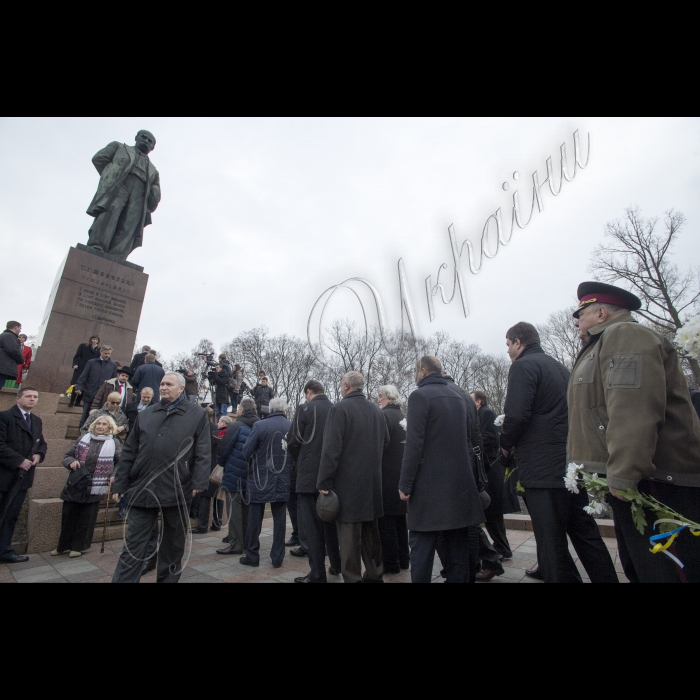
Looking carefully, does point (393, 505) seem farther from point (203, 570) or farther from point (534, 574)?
point (203, 570)

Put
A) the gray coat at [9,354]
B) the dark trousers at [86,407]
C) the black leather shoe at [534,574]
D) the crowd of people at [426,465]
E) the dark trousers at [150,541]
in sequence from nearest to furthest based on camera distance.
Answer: the crowd of people at [426,465]
the dark trousers at [150,541]
the black leather shoe at [534,574]
the dark trousers at [86,407]
the gray coat at [9,354]

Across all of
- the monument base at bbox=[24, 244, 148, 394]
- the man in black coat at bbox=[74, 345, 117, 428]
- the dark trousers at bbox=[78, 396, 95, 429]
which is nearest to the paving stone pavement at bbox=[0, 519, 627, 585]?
the dark trousers at bbox=[78, 396, 95, 429]

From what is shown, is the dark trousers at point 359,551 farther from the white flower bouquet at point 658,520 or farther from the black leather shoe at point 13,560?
the black leather shoe at point 13,560

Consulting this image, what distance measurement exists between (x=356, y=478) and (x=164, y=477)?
66.9 inches

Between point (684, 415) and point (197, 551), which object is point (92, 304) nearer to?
point (197, 551)

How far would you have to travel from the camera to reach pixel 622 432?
6.75 ft

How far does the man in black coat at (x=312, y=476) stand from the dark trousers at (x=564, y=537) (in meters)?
2.02

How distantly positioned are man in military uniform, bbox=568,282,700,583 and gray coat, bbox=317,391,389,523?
200 centimetres

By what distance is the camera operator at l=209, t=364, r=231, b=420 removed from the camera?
1352 cm

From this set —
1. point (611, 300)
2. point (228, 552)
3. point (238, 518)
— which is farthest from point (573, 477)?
point (228, 552)

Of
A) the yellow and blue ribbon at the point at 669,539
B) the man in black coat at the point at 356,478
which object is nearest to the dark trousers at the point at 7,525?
the man in black coat at the point at 356,478

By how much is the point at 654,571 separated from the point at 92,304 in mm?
11980

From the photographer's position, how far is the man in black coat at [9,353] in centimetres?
802

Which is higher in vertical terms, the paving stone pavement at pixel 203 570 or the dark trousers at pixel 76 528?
the dark trousers at pixel 76 528
